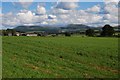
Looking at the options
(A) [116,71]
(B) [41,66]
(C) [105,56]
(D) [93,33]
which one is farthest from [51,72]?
(D) [93,33]

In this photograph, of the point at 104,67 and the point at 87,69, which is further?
the point at 104,67

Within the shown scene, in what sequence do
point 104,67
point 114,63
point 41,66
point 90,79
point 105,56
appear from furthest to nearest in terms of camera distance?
point 105,56 → point 114,63 → point 104,67 → point 41,66 → point 90,79

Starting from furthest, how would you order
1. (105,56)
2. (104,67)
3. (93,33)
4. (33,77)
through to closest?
(93,33), (105,56), (104,67), (33,77)

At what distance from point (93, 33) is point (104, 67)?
133011 millimetres

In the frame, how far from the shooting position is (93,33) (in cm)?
16025

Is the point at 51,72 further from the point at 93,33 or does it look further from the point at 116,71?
the point at 93,33

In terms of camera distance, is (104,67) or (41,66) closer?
(41,66)

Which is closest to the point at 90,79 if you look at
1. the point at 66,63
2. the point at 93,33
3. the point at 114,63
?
the point at 66,63

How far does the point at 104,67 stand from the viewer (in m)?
28.0

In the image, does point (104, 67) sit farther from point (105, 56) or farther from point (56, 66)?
point (105, 56)

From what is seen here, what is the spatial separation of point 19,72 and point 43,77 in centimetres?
159

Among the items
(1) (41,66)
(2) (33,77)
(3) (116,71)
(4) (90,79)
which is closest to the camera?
(2) (33,77)

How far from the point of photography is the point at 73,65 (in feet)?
86.6

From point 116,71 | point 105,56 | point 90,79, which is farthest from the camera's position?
point 105,56
